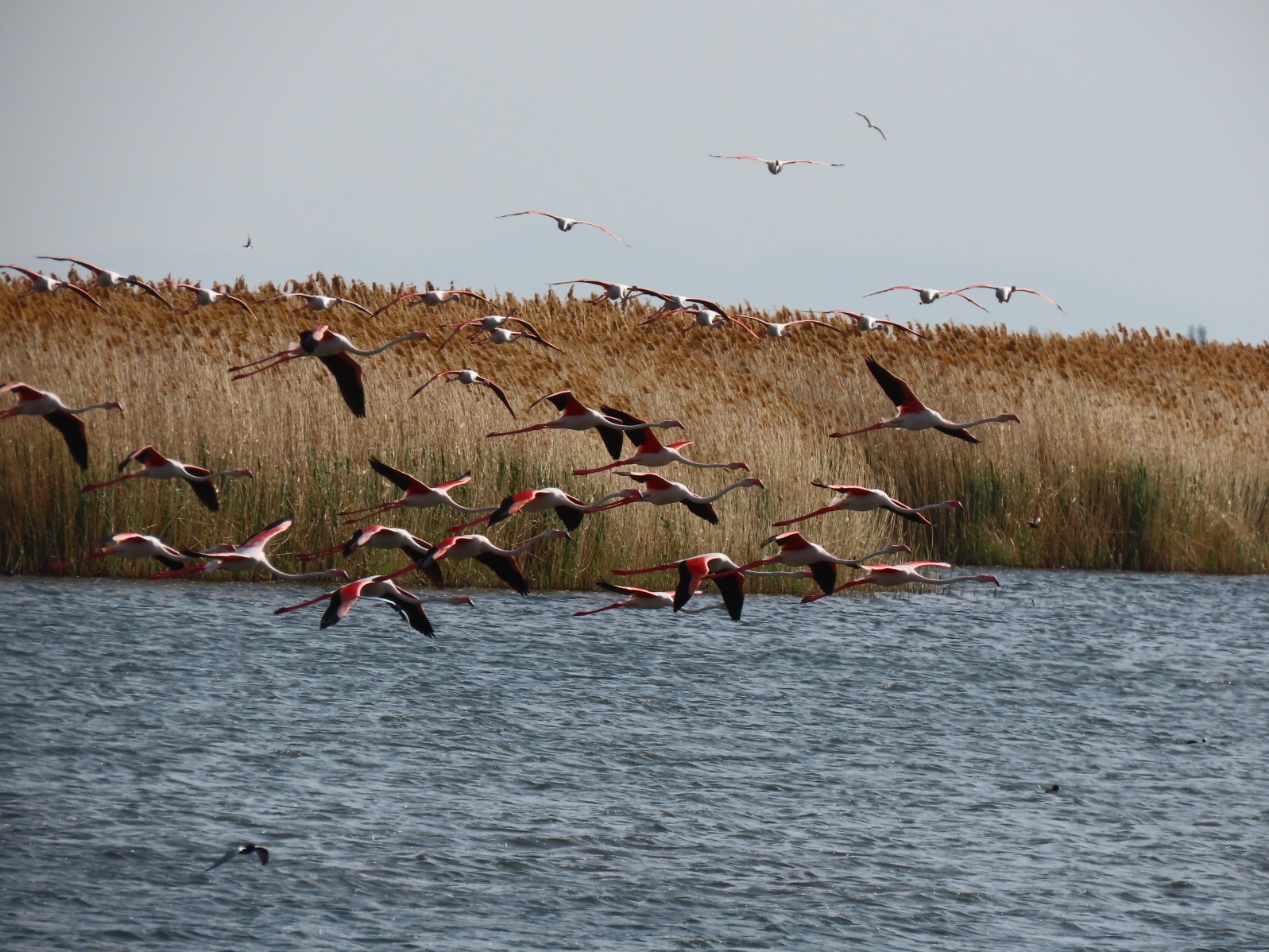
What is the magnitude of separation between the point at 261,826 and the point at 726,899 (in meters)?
2.58

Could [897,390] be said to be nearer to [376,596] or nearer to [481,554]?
[481,554]

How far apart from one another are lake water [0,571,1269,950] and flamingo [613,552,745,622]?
194 centimetres

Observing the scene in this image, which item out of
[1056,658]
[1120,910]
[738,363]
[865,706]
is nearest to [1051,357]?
[738,363]

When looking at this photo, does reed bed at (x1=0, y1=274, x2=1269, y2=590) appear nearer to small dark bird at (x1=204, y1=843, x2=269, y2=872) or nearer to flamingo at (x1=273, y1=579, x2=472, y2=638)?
small dark bird at (x1=204, y1=843, x2=269, y2=872)

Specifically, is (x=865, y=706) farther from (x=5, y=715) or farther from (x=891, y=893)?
(x=5, y=715)

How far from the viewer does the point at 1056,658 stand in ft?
47.0

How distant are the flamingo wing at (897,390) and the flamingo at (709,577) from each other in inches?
38.5

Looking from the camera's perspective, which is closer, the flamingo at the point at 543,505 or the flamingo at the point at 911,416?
the flamingo at the point at 543,505

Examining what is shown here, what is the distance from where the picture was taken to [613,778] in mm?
9773

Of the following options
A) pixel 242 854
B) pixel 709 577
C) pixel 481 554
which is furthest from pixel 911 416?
pixel 242 854

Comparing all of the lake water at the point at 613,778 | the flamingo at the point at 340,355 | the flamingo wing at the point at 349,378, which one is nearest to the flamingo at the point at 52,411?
the flamingo at the point at 340,355

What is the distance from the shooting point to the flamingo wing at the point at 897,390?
6211mm

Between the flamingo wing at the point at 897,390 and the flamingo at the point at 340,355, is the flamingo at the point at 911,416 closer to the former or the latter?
the flamingo wing at the point at 897,390

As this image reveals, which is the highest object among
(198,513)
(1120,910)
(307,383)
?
(307,383)
